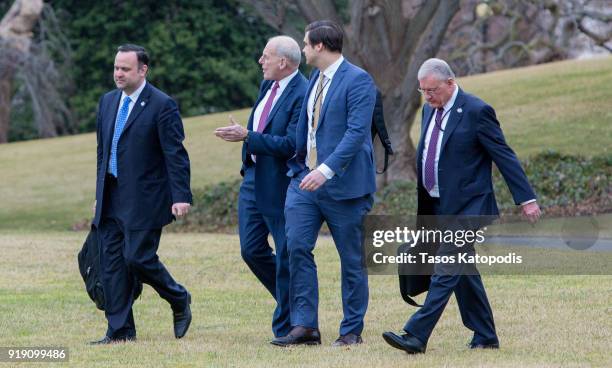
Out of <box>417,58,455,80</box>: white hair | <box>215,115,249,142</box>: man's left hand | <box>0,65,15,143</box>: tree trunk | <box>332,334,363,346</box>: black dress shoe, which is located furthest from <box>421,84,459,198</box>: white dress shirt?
<box>0,65,15,143</box>: tree trunk

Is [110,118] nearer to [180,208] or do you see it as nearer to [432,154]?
[180,208]

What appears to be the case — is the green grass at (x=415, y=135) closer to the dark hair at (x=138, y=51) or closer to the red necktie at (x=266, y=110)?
the red necktie at (x=266, y=110)

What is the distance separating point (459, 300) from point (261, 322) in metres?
2.23

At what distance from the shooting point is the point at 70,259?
15.0m

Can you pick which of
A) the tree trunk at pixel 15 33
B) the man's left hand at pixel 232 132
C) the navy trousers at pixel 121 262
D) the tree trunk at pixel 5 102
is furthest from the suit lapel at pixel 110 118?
the tree trunk at pixel 5 102

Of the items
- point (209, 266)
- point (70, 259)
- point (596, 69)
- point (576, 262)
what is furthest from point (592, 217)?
point (596, 69)

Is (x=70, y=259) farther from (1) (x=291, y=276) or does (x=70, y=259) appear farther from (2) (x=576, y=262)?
(1) (x=291, y=276)

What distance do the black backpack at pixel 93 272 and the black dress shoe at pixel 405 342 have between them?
208 cm

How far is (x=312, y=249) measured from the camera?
8078 mm

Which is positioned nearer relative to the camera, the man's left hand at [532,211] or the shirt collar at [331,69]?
the man's left hand at [532,211]

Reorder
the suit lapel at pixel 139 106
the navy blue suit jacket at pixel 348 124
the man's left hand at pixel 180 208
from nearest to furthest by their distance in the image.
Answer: the navy blue suit jacket at pixel 348 124
the man's left hand at pixel 180 208
the suit lapel at pixel 139 106

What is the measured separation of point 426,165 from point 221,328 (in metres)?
2.41

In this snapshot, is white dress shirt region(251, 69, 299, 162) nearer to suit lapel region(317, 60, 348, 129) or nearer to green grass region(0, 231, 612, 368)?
suit lapel region(317, 60, 348, 129)

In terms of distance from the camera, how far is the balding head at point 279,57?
8344 mm
